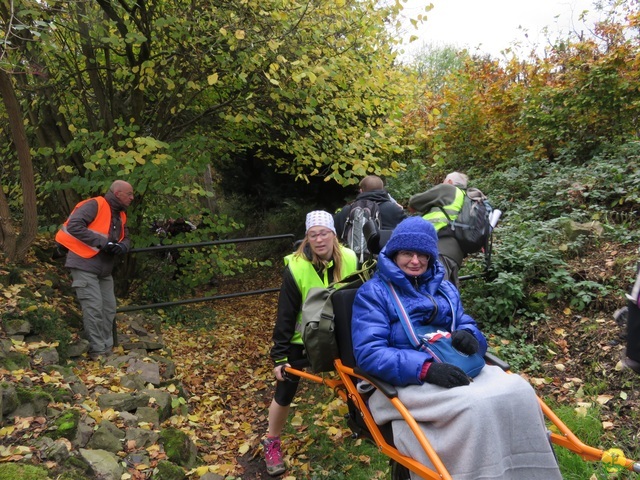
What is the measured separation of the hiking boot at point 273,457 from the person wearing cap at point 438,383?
1.42 meters

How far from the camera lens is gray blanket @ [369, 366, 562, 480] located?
6.79 feet

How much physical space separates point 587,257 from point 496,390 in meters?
3.74

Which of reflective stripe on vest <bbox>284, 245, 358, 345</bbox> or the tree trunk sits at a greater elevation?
the tree trunk

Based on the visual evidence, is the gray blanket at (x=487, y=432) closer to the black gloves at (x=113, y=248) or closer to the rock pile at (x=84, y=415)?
the rock pile at (x=84, y=415)

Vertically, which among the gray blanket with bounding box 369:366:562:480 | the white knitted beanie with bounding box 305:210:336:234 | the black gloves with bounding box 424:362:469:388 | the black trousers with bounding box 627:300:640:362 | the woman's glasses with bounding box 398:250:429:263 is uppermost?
the white knitted beanie with bounding box 305:210:336:234

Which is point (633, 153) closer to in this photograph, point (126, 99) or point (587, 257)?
point (587, 257)

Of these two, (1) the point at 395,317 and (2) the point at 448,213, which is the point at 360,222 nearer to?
(2) the point at 448,213

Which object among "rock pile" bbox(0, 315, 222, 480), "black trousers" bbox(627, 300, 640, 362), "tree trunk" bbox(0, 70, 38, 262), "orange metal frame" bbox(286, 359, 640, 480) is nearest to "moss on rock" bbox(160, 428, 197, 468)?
"rock pile" bbox(0, 315, 222, 480)

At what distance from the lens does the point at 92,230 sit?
5086mm

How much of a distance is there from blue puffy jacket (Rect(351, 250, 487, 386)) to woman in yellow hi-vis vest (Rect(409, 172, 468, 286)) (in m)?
1.38

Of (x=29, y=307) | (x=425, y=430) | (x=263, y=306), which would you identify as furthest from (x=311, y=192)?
(x=425, y=430)

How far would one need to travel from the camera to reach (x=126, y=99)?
776 cm

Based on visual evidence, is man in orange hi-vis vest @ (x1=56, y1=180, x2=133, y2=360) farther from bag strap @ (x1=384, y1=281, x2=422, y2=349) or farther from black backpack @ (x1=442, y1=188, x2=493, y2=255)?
bag strap @ (x1=384, y1=281, x2=422, y2=349)

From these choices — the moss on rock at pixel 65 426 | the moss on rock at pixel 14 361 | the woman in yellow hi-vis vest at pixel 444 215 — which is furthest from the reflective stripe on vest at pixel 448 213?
the moss on rock at pixel 14 361
